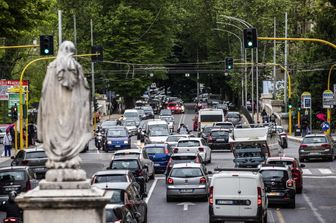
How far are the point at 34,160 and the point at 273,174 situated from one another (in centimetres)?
1302

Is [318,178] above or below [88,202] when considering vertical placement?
below

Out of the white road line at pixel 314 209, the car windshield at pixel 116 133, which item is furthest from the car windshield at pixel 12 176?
the car windshield at pixel 116 133

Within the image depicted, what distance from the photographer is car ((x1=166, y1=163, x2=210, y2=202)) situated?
3406 cm

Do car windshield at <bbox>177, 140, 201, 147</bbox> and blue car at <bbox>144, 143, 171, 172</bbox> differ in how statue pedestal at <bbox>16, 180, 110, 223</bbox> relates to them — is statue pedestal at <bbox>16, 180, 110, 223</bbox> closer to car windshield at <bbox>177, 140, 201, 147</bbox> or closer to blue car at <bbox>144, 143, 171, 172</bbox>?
blue car at <bbox>144, 143, 171, 172</bbox>

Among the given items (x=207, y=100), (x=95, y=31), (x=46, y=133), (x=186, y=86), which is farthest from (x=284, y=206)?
(x=186, y=86)

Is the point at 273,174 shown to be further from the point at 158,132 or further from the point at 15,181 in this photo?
the point at 158,132

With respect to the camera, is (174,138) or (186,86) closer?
(174,138)

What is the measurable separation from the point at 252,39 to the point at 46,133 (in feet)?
92.4

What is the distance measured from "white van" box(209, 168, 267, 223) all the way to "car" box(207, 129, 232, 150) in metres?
35.0

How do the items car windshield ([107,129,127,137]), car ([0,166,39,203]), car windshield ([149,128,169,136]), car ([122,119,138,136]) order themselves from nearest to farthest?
car ([0,166,39,203]), car windshield ([107,129,127,137]), car windshield ([149,128,169,136]), car ([122,119,138,136])

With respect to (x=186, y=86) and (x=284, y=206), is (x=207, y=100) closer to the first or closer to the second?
(x=186, y=86)

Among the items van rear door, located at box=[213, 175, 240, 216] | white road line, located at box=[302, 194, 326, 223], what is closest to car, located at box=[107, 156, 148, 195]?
white road line, located at box=[302, 194, 326, 223]

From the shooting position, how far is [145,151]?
45969mm

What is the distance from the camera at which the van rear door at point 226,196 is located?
26453 millimetres
